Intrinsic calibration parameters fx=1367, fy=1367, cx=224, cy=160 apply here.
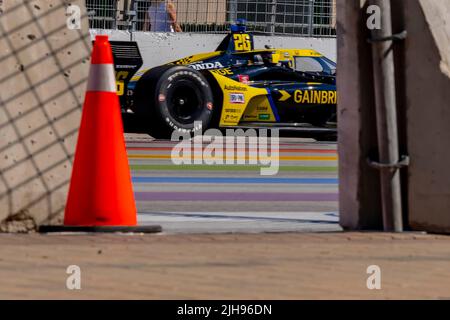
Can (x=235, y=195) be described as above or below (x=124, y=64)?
below

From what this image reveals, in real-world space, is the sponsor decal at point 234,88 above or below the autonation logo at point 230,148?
above

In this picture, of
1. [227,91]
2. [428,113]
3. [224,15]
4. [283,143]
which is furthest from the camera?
[224,15]

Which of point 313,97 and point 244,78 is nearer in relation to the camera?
point 244,78

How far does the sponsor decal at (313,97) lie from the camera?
1989cm

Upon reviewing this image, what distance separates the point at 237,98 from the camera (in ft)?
63.5

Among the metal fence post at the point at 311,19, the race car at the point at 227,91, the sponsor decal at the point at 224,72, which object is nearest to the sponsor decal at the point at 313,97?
the race car at the point at 227,91

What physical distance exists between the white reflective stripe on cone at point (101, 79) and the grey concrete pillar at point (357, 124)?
1421mm

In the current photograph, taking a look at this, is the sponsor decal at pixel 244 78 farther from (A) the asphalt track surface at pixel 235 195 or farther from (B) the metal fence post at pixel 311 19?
(B) the metal fence post at pixel 311 19

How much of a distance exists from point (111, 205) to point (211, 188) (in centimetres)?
455

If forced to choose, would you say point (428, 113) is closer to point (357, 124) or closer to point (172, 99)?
point (357, 124)

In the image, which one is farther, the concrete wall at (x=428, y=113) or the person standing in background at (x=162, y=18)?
the person standing in background at (x=162, y=18)

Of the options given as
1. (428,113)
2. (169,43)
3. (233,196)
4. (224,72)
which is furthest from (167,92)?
(428,113)

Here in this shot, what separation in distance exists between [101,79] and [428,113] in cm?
191

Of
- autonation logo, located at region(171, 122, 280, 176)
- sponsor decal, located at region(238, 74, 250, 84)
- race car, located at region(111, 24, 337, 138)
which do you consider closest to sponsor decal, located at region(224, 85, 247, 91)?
race car, located at region(111, 24, 337, 138)
